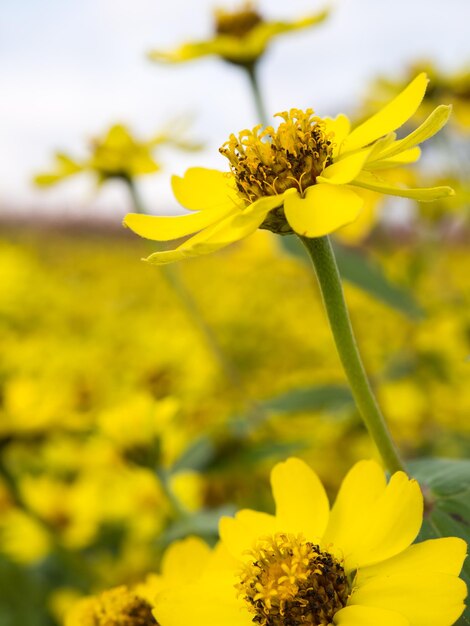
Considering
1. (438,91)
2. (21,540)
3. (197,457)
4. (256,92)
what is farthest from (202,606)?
(438,91)

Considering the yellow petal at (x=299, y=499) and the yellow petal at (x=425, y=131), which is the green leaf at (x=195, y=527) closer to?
the yellow petal at (x=299, y=499)

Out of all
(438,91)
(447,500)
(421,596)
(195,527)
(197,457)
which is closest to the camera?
(421,596)

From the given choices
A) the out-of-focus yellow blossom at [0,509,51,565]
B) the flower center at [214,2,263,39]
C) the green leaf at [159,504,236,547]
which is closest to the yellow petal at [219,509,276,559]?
the green leaf at [159,504,236,547]

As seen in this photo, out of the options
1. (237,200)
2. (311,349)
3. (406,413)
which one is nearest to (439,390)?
(406,413)

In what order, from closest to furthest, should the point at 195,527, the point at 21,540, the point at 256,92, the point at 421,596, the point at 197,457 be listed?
the point at 421,596
the point at 195,527
the point at 197,457
the point at 256,92
the point at 21,540

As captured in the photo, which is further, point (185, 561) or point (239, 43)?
point (239, 43)

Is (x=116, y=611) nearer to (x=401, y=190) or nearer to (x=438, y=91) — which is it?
(x=401, y=190)
